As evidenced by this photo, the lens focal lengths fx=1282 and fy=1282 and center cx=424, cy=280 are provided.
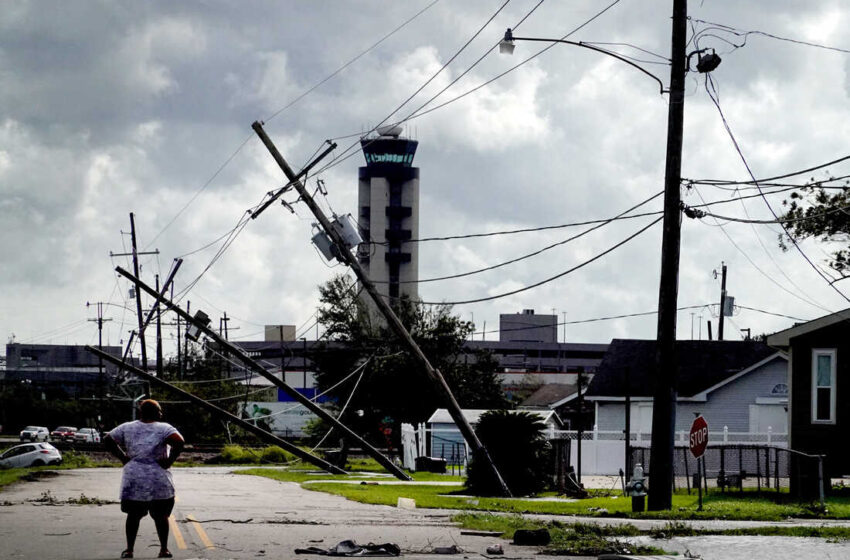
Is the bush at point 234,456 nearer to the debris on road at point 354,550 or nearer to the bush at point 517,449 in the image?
the bush at point 517,449

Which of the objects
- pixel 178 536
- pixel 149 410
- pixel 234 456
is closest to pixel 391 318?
pixel 178 536

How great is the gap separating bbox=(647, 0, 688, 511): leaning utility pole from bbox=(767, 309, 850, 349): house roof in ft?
34.4

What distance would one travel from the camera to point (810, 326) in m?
31.9

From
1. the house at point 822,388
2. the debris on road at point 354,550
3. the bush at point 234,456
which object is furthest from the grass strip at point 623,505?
the bush at point 234,456

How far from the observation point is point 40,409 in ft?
438

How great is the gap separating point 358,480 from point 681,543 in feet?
85.0

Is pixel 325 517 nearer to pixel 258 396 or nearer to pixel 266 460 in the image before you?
pixel 266 460

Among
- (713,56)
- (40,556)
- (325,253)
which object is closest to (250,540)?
(40,556)

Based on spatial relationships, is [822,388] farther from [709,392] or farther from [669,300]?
[709,392]

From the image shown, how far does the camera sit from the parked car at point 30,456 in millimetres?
55250

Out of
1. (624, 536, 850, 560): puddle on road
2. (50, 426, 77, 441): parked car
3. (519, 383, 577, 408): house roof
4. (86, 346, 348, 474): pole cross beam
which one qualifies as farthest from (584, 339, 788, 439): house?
(50, 426, 77, 441): parked car

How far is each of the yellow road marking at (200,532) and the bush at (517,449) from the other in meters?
13.2

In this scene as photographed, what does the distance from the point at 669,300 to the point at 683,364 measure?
32501 mm

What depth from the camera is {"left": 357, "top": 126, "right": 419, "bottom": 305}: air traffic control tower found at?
159375 mm
